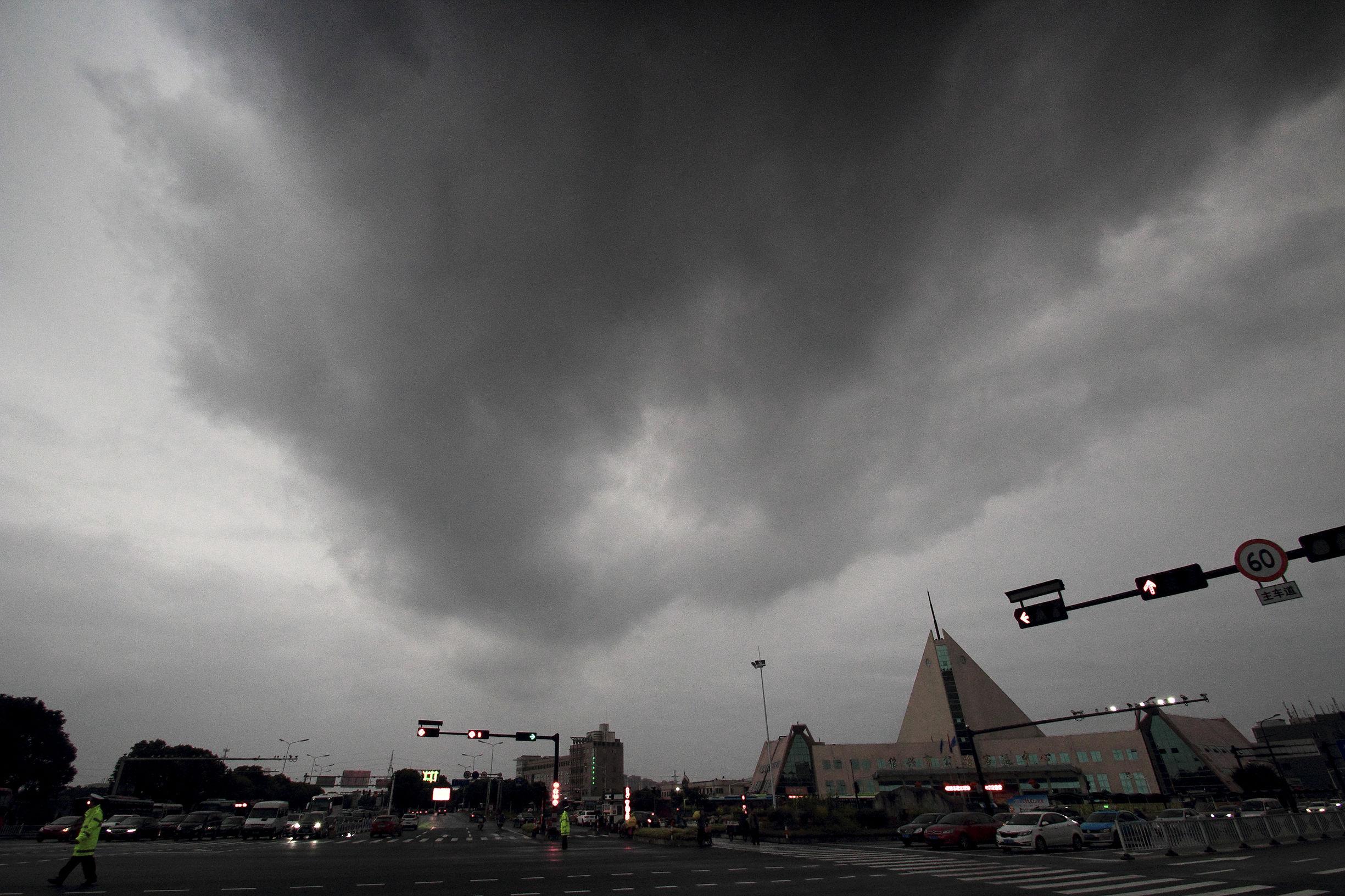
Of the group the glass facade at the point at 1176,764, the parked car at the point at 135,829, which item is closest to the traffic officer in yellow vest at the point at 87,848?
the parked car at the point at 135,829

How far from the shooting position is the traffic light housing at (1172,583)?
15656mm

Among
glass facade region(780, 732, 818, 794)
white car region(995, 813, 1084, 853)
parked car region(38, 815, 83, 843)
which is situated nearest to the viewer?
white car region(995, 813, 1084, 853)

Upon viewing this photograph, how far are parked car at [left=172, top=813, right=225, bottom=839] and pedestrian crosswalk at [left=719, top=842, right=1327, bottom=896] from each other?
35.4 m

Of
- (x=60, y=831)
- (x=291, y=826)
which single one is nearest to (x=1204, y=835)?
(x=291, y=826)

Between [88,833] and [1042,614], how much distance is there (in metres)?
25.1

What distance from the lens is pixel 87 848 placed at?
14.0m

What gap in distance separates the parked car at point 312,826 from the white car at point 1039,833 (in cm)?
4043

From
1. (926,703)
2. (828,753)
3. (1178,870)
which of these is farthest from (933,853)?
(926,703)

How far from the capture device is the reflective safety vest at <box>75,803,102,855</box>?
45.6ft

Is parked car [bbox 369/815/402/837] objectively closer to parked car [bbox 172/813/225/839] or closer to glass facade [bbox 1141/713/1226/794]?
parked car [bbox 172/813/225/839]

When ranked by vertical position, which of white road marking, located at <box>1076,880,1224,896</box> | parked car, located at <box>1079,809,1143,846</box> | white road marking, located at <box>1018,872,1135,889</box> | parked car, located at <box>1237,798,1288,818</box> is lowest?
parked car, located at <box>1237,798,1288,818</box>

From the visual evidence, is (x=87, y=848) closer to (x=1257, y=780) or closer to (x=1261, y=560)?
(x=1261, y=560)

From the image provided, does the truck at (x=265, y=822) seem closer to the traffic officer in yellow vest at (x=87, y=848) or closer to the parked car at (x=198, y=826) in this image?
the parked car at (x=198, y=826)

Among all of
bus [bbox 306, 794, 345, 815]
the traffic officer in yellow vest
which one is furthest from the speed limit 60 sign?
bus [bbox 306, 794, 345, 815]
